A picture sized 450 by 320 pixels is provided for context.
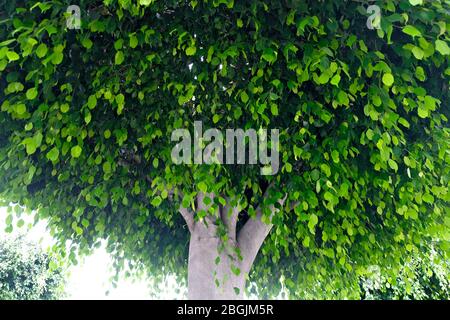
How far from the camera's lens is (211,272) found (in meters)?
5.18

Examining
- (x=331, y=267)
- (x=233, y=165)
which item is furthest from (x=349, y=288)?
(x=233, y=165)

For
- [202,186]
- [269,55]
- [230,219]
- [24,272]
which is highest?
[269,55]

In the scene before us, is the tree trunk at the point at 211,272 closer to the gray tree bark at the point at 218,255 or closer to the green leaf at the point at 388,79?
the gray tree bark at the point at 218,255

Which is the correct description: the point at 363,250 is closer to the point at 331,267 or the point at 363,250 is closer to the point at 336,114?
the point at 331,267

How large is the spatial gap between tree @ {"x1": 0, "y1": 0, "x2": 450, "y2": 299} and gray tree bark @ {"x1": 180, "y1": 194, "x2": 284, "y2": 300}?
0.06 feet

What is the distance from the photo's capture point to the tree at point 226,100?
3.81m

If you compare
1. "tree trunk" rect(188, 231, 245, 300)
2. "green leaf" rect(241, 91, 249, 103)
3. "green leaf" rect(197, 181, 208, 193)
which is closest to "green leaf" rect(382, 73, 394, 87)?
"green leaf" rect(241, 91, 249, 103)

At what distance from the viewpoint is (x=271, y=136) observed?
4293 mm

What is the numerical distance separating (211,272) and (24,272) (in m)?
12.9

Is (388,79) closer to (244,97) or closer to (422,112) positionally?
(422,112)

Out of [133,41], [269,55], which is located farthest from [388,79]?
[133,41]

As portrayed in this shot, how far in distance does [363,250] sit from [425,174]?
173 centimetres

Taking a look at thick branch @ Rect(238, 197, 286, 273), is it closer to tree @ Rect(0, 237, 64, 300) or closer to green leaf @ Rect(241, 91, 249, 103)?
green leaf @ Rect(241, 91, 249, 103)

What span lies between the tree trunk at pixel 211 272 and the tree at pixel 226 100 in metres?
0.02
